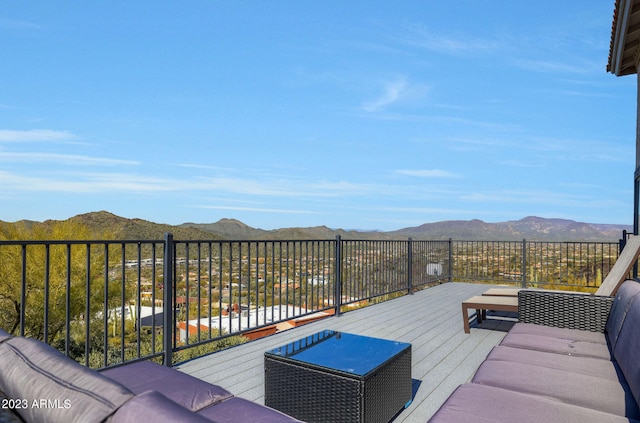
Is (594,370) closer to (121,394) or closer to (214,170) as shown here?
(121,394)

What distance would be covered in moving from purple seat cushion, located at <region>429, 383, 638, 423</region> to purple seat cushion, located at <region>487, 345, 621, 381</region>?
609 millimetres

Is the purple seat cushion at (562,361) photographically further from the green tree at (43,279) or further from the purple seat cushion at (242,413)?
the green tree at (43,279)

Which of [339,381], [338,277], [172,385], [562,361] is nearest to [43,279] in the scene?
[338,277]

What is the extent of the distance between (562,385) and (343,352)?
1150mm

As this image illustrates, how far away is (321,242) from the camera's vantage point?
5293 mm

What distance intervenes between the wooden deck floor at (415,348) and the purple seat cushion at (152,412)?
80.4 inches

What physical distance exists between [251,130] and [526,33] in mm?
13221

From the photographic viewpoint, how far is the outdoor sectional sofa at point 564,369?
1.72 meters

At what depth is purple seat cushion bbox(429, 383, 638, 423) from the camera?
164 centimetres

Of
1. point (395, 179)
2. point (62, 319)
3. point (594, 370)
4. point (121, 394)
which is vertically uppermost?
point (395, 179)

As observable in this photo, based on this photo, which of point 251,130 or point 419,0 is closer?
point 419,0

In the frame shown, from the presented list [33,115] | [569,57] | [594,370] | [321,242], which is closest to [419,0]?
[569,57]

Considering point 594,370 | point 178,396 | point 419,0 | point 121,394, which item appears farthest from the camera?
point 419,0

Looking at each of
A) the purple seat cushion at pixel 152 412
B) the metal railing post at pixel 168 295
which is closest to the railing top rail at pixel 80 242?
the metal railing post at pixel 168 295
